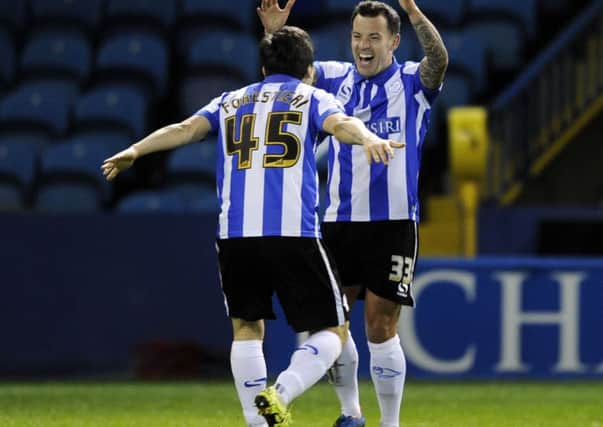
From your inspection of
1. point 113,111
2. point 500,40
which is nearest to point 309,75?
point 113,111

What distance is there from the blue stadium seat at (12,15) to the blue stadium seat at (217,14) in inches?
67.7

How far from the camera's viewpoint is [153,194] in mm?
12594

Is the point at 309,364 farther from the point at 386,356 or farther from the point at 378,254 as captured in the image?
the point at 378,254

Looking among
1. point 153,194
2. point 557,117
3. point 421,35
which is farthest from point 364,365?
point 421,35

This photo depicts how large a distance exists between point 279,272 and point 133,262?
6.04 metres

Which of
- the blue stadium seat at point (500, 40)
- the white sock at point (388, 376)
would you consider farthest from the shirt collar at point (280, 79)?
the blue stadium seat at point (500, 40)

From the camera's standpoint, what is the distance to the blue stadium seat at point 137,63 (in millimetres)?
13984

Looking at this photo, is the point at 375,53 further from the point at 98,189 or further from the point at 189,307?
the point at 98,189

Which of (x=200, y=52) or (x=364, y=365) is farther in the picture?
(x=200, y=52)

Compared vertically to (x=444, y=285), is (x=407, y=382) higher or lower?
lower

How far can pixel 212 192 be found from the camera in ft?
41.7

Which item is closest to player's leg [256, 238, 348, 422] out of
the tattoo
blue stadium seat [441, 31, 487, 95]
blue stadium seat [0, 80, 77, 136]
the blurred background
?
the tattoo

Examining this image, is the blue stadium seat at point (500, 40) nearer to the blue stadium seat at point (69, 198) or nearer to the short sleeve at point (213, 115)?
the blue stadium seat at point (69, 198)

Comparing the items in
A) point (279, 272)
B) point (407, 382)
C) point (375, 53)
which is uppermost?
point (375, 53)
